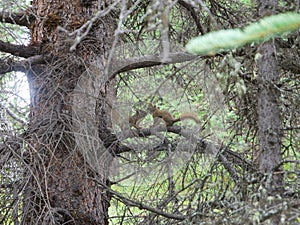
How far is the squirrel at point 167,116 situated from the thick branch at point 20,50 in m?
1.27

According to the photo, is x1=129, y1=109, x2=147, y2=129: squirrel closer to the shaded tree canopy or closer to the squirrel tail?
the shaded tree canopy

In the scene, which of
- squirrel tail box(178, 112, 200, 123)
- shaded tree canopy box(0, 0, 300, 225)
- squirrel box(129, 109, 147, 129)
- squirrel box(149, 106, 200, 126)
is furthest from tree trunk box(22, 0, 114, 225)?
squirrel tail box(178, 112, 200, 123)

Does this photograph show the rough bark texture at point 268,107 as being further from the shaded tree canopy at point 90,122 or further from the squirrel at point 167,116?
the squirrel at point 167,116

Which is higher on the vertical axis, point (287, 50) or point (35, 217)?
point (287, 50)

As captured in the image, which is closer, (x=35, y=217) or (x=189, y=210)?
(x=189, y=210)

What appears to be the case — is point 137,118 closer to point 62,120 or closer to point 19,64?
point 62,120

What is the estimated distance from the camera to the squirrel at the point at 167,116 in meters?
5.28

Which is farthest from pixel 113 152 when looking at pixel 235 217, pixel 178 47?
pixel 235 217

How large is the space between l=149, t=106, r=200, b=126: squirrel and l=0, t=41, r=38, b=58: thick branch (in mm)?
1275

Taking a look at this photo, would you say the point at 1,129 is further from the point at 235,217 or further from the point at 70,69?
the point at 235,217

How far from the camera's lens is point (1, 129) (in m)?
4.71

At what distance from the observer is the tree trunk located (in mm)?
4777

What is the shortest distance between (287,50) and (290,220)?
1.55 m

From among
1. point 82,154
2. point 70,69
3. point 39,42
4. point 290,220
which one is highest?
point 39,42
